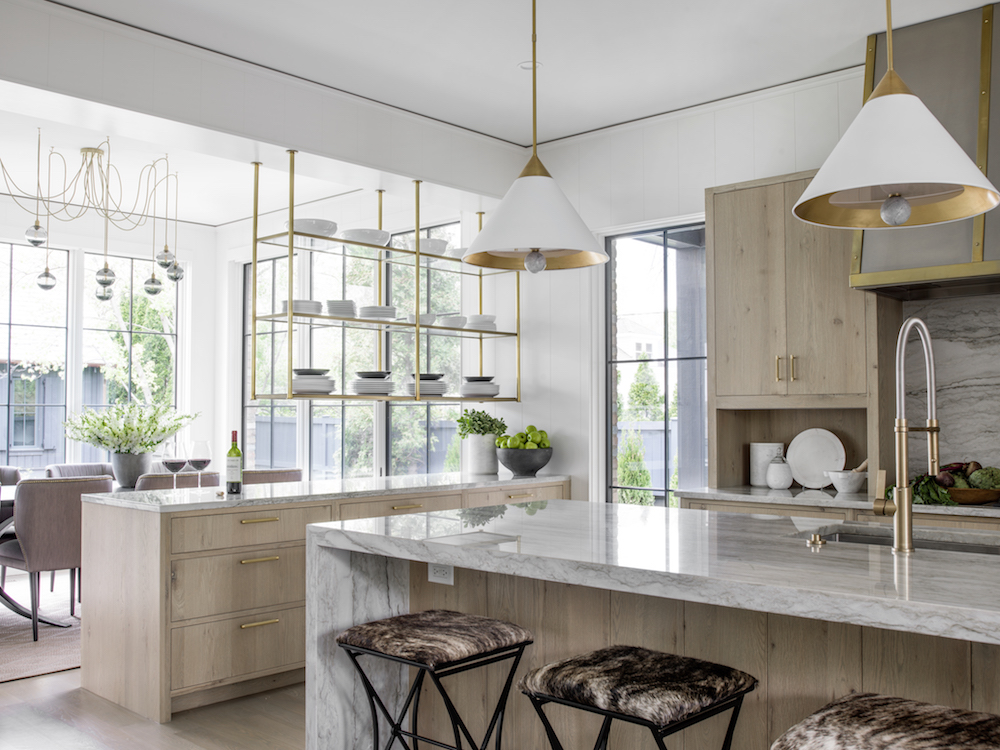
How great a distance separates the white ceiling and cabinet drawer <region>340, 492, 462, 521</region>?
2068mm

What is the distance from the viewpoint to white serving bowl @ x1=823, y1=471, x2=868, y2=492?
146 inches

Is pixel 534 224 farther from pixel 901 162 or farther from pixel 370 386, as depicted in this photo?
pixel 370 386

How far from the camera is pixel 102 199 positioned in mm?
6582

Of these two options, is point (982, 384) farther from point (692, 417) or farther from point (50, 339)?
point (50, 339)

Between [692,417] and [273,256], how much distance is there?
13.1 ft

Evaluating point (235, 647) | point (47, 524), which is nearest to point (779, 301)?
point (235, 647)

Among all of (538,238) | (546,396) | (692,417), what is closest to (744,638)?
(538,238)

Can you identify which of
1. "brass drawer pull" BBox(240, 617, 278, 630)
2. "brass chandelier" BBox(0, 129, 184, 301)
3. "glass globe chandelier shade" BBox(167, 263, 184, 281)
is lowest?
"brass drawer pull" BBox(240, 617, 278, 630)

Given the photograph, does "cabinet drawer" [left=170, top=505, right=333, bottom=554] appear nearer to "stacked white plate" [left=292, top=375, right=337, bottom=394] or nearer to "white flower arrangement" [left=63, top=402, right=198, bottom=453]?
"stacked white plate" [left=292, top=375, right=337, bottom=394]

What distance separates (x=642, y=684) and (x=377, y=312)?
132 inches

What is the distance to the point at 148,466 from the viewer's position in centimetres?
505

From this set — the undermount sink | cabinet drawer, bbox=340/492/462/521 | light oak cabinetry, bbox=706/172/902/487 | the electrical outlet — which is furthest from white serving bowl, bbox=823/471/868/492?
the electrical outlet

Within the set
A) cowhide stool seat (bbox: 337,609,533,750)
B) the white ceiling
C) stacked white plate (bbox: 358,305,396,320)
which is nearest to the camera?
cowhide stool seat (bbox: 337,609,533,750)

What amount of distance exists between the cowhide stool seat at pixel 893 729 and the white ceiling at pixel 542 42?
111 inches
